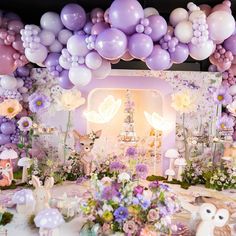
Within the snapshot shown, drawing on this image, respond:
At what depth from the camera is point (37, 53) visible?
9.37 ft

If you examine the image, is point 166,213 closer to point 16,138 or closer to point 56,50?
point 56,50

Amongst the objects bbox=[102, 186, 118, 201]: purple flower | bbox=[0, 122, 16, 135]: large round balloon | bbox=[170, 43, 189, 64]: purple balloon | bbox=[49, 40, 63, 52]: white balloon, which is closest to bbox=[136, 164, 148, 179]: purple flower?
bbox=[102, 186, 118, 201]: purple flower

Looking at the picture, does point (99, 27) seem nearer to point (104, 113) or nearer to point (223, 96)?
point (104, 113)

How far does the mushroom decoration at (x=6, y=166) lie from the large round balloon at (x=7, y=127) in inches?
13.8

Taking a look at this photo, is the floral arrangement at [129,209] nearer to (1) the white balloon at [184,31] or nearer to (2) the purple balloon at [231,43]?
(1) the white balloon at [184,31]

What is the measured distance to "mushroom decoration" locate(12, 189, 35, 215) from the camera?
2.65m

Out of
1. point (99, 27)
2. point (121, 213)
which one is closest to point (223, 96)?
point (99, 27)

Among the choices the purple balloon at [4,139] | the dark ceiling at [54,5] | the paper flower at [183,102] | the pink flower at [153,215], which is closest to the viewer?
the pink flower at [153,215]

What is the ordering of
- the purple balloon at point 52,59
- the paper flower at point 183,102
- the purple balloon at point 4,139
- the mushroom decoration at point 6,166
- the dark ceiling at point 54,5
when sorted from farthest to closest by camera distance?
the purple balloon at point 4,139, the paper flower at point 183,102, the mushroom decoration at point 6,166, the dark ceiling at point 54,5, the purple balloon at point 52,59

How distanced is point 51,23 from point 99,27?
0.46 meters

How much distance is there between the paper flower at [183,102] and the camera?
388 centimetres

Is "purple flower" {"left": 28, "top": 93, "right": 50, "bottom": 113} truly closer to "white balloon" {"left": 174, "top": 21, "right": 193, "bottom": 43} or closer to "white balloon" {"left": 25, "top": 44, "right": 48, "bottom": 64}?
"white balloon" {"left": 25, "top": 44, "right": 48, "bottom": 64}

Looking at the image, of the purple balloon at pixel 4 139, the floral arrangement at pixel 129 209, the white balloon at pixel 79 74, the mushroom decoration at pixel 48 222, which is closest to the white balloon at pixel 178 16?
the white balloon at pixel 79 74

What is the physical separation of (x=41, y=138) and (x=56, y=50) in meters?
1.39
